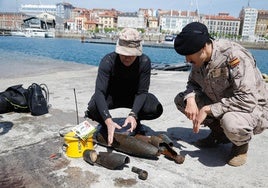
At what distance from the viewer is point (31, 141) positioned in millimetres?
2953

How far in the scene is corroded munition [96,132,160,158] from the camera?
2.61 metres

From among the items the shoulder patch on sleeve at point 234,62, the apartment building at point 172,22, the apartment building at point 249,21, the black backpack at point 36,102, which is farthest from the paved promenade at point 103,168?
the apartment building at point 249,21

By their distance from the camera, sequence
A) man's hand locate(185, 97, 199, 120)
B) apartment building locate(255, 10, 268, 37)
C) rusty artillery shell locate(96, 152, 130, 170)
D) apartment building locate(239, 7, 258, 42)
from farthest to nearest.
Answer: apartment building locate(255, 10, 268, 37)
apartment building locate(239, 7, 258, 42)
man's hand locate(185, 97, 199, 120)
rusty artillery shell locate(96, 152, 130, 170)

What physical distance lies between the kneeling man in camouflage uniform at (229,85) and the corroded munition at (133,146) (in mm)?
469

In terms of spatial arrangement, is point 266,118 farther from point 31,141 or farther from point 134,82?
point 31,141

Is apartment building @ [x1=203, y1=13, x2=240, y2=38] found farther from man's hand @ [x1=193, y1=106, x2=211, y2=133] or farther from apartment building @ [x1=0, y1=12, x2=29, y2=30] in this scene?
man's hand @ [x1=193, y1=106, x2=211, y2=133]

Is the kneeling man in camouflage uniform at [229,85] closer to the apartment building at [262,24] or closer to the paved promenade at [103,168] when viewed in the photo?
the paved promenade at [103,168]

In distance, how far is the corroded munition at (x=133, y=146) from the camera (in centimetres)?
261

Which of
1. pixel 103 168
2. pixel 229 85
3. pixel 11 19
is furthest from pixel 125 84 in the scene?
pixel 11 19

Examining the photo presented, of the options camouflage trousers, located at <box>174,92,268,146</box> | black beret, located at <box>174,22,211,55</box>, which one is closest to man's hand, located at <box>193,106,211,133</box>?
camouflage trousers, located at <box>174,92,268,146</box>

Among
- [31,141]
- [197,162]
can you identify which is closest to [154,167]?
[197,162]

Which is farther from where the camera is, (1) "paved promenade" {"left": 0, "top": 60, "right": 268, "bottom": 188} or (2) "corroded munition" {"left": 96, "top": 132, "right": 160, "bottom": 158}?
(2) "corroded munition" {"left": 96, "top": 132, "right": 160, "bottom": 158}

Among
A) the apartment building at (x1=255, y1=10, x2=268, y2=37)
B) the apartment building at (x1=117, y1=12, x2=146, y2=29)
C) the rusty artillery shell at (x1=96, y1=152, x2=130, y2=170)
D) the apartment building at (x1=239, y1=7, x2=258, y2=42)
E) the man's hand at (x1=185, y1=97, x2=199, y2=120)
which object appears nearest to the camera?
the rusty artillery shell at (x1=96, y1=152, x2=130, y2=170)

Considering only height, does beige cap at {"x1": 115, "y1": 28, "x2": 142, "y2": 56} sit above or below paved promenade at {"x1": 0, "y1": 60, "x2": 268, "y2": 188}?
above
